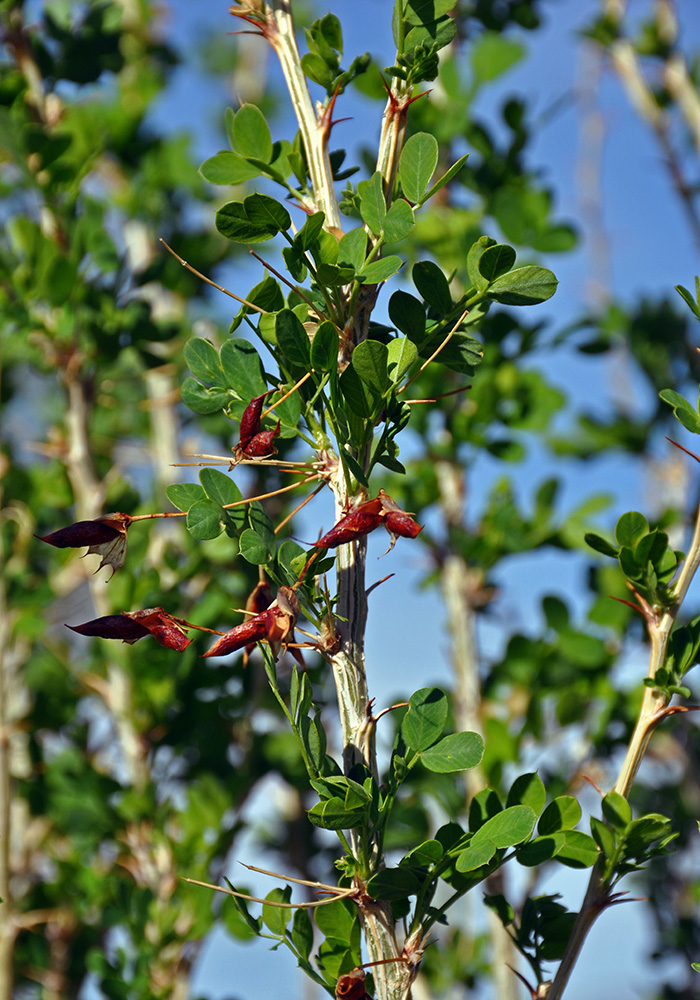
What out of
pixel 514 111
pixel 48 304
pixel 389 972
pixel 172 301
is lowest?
pixel 389 972

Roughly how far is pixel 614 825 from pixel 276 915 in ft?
0.85

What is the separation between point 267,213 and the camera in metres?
0.60

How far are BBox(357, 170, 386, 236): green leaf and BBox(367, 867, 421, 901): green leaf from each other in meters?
0.44

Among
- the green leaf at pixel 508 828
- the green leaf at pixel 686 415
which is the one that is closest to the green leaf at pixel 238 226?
the green leaf at pixel 686 415

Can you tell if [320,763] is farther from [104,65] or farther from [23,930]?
[104,65]

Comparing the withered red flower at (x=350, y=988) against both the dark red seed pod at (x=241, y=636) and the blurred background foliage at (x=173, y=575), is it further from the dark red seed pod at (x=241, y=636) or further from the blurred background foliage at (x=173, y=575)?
the blurred background foliage at (x=173, y=575)

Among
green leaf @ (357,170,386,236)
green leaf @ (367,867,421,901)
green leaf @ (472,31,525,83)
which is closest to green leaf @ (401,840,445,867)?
green leaf @ (367,867,421,901)

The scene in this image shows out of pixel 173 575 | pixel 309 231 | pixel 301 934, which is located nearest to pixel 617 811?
pixel 301 934

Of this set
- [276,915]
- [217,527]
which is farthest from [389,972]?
[217,527]

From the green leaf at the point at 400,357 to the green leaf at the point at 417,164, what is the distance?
11 centimetres

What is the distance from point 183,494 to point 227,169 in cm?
28

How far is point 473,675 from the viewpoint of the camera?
1352 millimetres

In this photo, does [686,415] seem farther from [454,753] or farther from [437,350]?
[454,753]

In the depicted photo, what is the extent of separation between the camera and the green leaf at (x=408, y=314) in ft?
2.09
